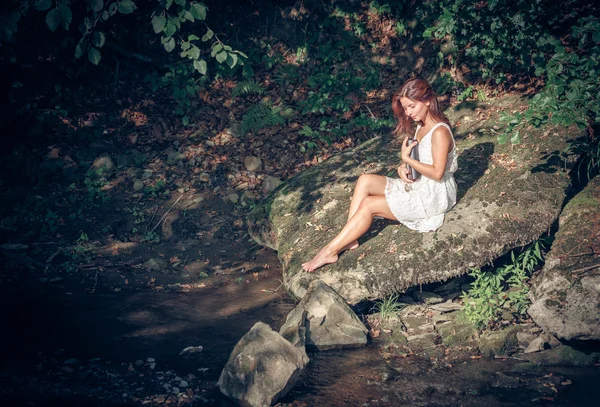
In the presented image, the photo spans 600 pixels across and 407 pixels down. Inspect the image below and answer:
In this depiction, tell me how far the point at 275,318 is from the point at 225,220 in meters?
2.41

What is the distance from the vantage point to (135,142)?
8.35 m

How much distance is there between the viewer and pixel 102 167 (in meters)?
7.68

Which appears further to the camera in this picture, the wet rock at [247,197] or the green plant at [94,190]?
the wet rock at [247,197]

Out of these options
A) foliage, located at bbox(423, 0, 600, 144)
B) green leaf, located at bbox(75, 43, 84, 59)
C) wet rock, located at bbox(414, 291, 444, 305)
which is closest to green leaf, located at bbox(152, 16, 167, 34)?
green leaf, located at bbox(75, 43, 84, 59)

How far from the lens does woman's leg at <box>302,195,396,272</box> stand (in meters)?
5.06

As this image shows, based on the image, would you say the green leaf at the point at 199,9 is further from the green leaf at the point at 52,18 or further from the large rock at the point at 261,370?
the large rock at the point at 261,370

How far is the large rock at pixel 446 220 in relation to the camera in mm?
4762

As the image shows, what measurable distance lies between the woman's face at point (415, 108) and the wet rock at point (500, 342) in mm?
2218

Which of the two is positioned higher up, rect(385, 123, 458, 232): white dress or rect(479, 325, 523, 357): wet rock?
rect(385, 123, 458, 232): white dress

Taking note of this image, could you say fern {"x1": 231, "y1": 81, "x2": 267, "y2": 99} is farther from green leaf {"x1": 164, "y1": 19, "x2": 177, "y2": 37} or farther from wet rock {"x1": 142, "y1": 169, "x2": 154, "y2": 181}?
green leaf {"x1": 164, "y1": 19, "x2": 177, "y2": 37}

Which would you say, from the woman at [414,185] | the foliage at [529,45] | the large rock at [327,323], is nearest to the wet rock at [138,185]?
the woman at [414,185]

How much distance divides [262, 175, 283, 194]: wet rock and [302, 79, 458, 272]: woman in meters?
2.40

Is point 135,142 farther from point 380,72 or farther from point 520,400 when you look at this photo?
point 520,400

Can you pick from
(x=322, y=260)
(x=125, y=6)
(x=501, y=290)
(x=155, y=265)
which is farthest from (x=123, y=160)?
(x=501, y=290)
